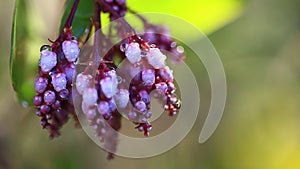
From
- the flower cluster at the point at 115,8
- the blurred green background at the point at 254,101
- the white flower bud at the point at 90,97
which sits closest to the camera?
the white flower bud at the point at 90,97

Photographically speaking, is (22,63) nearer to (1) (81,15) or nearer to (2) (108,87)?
(1) (81,15)

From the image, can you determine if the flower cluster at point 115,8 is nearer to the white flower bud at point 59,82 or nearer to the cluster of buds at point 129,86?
the cluster of buds at point 129,86

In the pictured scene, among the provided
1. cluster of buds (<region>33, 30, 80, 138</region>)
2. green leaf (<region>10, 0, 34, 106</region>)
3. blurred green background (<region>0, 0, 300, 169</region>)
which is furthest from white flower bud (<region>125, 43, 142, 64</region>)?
blurred green background (<region>0, 0, 300, 169</region>)

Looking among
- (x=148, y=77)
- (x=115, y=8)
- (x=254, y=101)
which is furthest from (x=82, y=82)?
(x=254, y=101)

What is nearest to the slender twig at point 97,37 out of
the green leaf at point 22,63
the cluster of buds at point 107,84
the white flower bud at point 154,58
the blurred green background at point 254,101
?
the cluster of buds at point 107,84

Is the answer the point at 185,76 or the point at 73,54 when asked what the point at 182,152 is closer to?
the point at 185,76

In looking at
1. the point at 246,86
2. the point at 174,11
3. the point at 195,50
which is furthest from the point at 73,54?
the point at 246,86
